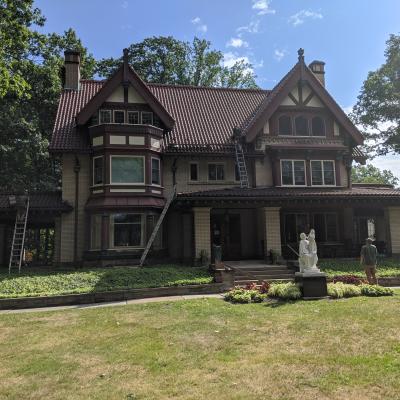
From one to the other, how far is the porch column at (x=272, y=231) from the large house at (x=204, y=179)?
0.05 metres

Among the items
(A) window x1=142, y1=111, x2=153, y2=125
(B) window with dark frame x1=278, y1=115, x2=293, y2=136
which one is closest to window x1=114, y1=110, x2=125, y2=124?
(A) window x1=142, y1=111, x2=153, y2=125

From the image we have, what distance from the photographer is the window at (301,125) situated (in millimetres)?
23812

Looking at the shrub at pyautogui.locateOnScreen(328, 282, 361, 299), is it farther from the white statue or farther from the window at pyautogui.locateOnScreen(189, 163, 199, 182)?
the window at pyautogui.locateOnScreen(189, 163, 199, 182)

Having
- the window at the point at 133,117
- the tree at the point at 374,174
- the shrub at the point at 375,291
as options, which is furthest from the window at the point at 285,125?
Result: the tree at the point at 374,174

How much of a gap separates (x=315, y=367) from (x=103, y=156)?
666 inches

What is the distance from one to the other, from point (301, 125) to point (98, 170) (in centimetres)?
1172

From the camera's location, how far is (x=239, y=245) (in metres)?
22.5

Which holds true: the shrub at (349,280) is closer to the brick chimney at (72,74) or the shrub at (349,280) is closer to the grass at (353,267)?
the grass at (353,267)

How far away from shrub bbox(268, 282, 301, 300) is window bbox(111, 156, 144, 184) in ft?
35.3

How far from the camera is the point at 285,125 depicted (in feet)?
77.7

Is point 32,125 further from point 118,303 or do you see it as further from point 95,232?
point 118,303

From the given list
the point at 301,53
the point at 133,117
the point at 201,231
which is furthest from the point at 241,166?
the point at 301,53

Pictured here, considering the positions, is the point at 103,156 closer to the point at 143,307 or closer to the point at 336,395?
the point at 143,307

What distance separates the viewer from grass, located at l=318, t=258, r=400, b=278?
16828 millimetres
